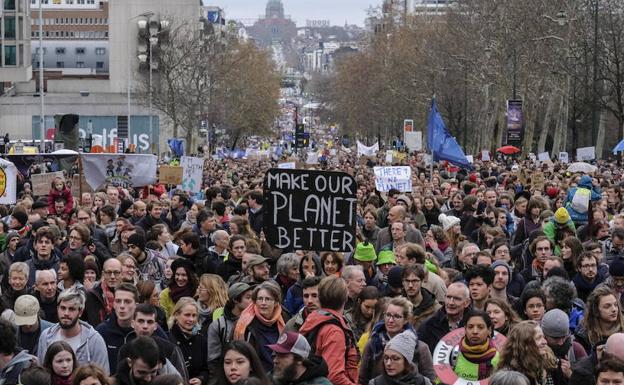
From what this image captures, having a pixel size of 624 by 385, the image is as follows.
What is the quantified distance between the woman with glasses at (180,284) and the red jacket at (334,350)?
276 cm

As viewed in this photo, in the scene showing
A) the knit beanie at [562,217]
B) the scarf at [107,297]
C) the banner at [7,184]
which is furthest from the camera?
the banner at [7,184]

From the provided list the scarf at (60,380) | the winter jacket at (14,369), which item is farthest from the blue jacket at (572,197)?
the scarf at (60,380)

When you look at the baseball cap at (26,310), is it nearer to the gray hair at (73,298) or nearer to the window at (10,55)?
the gray hair at (73,298)

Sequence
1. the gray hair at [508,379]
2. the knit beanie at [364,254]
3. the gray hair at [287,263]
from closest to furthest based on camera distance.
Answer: the gray hair at [508,379] < the gray hair at [287,263] < the knit beanie at [364,254]

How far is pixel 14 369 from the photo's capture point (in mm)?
9305

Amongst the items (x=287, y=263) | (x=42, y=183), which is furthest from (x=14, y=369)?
(x=42, y=183)

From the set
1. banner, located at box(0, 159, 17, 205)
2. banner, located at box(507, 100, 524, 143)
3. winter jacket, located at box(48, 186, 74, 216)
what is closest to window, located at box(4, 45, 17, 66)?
banner, located at box(507, 100, 524, 143)

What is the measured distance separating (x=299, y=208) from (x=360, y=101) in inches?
4474

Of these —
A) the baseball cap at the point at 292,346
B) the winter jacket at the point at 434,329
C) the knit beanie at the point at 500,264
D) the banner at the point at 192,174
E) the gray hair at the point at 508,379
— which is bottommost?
A: the banner at the point at 192,174

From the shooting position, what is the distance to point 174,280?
12219 mm

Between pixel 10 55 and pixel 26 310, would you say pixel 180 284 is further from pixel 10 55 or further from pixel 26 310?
pixel 10 55

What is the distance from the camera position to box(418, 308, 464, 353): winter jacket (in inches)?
406

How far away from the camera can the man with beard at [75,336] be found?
32.7 feet

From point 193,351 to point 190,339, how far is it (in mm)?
79
